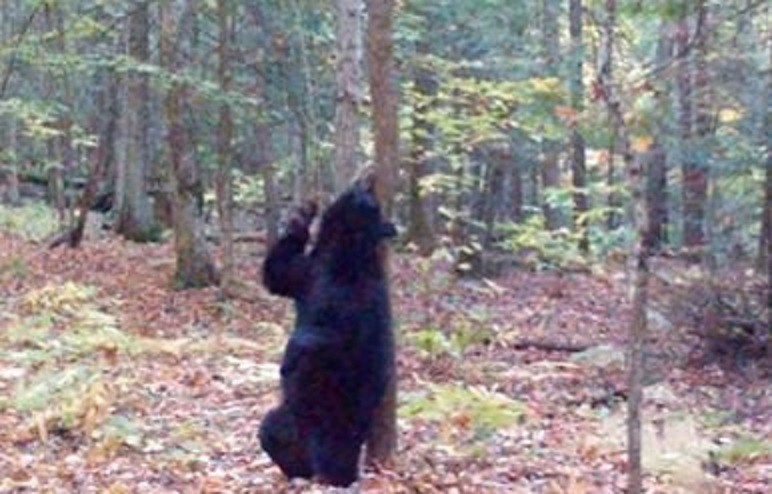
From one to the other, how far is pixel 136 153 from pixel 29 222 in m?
5.14

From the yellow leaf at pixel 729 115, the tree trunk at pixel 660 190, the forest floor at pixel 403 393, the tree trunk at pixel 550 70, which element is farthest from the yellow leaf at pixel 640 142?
the tree trunk at pixel 550 70

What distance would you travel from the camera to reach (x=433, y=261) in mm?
17578

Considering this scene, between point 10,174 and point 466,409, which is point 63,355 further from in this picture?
point 10,174

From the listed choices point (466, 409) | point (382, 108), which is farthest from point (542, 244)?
point (382, 108)

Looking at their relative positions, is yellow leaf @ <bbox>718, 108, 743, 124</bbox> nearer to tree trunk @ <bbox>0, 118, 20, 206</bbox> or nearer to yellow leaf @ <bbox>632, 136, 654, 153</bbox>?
yellow leaf @ <bbox>632, 136, 654, 153</bbox>

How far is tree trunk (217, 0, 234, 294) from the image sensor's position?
1627 centimetres

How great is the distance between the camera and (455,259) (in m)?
19.1

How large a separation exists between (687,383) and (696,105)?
232 inches

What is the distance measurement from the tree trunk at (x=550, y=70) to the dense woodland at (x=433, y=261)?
11 cm

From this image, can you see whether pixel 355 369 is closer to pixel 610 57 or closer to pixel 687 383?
pixel 610 57

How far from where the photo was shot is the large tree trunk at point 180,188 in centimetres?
1627

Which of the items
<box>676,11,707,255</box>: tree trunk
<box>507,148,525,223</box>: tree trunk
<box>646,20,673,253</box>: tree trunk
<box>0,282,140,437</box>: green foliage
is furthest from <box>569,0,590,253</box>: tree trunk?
<box>0,282,140,437</box>: green foliage

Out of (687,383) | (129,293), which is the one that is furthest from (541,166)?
(687,383)

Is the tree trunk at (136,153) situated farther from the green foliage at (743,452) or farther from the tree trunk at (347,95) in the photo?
the green foliage at (743,452)
